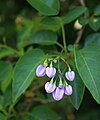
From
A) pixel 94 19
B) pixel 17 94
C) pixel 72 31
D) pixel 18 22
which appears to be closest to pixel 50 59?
pixel 17 94

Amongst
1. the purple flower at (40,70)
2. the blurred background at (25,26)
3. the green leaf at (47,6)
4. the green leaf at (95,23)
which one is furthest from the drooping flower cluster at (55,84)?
the blurred background at (25,26)

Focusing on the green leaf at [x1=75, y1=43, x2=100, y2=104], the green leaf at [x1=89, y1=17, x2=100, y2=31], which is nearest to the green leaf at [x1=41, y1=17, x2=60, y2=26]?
the green leaf at [x1=89, y1=17, x2=100, y2=31]

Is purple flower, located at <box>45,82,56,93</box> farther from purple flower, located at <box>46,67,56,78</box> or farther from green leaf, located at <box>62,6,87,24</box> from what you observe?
green leaf, located at <box>62,6,87,24</box>

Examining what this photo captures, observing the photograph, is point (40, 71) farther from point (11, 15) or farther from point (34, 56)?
point (11, 15)

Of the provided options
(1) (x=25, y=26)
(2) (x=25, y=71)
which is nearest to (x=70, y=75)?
(2) (x=25, y=71)

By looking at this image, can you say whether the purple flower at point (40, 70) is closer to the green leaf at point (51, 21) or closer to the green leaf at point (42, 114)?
the green leaf at point (51, 21)
